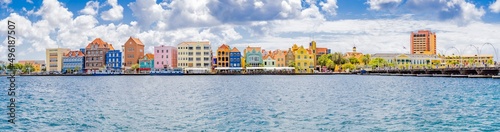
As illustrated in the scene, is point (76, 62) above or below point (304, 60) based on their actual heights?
above

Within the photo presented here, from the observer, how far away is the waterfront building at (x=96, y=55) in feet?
632

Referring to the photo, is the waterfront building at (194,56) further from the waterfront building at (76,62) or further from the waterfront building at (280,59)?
the waterfront building at (76,62)

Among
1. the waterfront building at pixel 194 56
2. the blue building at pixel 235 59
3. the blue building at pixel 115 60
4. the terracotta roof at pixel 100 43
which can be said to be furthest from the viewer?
the terracotta roof at pixel 100 43

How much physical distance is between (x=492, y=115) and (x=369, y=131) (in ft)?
33.8

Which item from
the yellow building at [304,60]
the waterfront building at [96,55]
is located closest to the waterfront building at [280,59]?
the yellow building at [304,60]

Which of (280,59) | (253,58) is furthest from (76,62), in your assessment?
(280,59)

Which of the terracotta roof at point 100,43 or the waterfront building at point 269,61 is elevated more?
the terracotta roof at point 100,43

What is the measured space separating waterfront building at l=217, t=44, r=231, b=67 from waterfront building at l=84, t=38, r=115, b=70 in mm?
40081

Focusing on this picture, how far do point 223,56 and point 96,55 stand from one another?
44.6 metres

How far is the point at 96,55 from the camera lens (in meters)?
193

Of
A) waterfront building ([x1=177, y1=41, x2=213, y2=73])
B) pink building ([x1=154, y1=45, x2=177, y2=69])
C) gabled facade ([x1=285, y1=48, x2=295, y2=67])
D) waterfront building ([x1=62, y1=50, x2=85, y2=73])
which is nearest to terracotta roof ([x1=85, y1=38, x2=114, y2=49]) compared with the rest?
waterfront building ([x1=62, y1=50, x2=85, y2=73])

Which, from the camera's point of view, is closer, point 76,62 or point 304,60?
point 304,60

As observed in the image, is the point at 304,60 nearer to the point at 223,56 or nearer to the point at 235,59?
the point at 235,59

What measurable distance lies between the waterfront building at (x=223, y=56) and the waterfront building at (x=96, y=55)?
40.1 m
